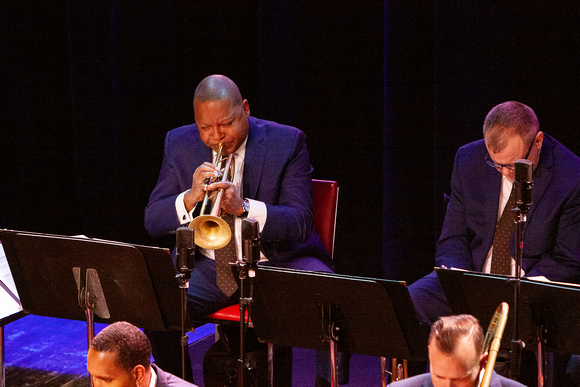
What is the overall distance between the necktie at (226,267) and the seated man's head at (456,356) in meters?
1.43

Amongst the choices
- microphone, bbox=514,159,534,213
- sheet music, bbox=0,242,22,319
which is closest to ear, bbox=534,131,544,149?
microphone, bbox=514,159,534,213

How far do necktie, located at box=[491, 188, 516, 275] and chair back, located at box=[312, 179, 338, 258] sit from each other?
88cm

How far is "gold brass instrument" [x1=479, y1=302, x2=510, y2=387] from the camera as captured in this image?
235 centimetres

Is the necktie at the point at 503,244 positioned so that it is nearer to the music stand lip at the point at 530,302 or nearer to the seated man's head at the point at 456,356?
the music stand lip at the point at 530,302

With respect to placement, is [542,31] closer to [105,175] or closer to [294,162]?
[294,162]

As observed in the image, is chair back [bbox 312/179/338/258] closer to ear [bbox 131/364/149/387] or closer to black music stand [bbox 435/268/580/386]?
black music stand [bbox 435/268/580/386]

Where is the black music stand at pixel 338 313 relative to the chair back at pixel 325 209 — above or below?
below

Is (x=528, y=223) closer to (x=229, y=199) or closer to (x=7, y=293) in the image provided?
(x=229, y=199)

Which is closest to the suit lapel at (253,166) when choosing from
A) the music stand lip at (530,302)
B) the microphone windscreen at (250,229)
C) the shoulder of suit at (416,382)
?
the microphone windscreen at (250,229)

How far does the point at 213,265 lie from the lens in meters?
3.99

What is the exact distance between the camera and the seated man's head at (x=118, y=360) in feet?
9.09

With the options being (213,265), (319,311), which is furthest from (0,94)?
(319,311)

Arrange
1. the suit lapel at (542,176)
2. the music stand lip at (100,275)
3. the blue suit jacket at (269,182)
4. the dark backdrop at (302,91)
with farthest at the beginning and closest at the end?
the dark backdrop at (302,91) < the blue suit jacket at (269,182) < the suit lapel at (542,176) < the music stand lip at (100,275)

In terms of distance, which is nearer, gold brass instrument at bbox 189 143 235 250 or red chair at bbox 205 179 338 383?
gold brass instrument at bbox 189 143 235 250
